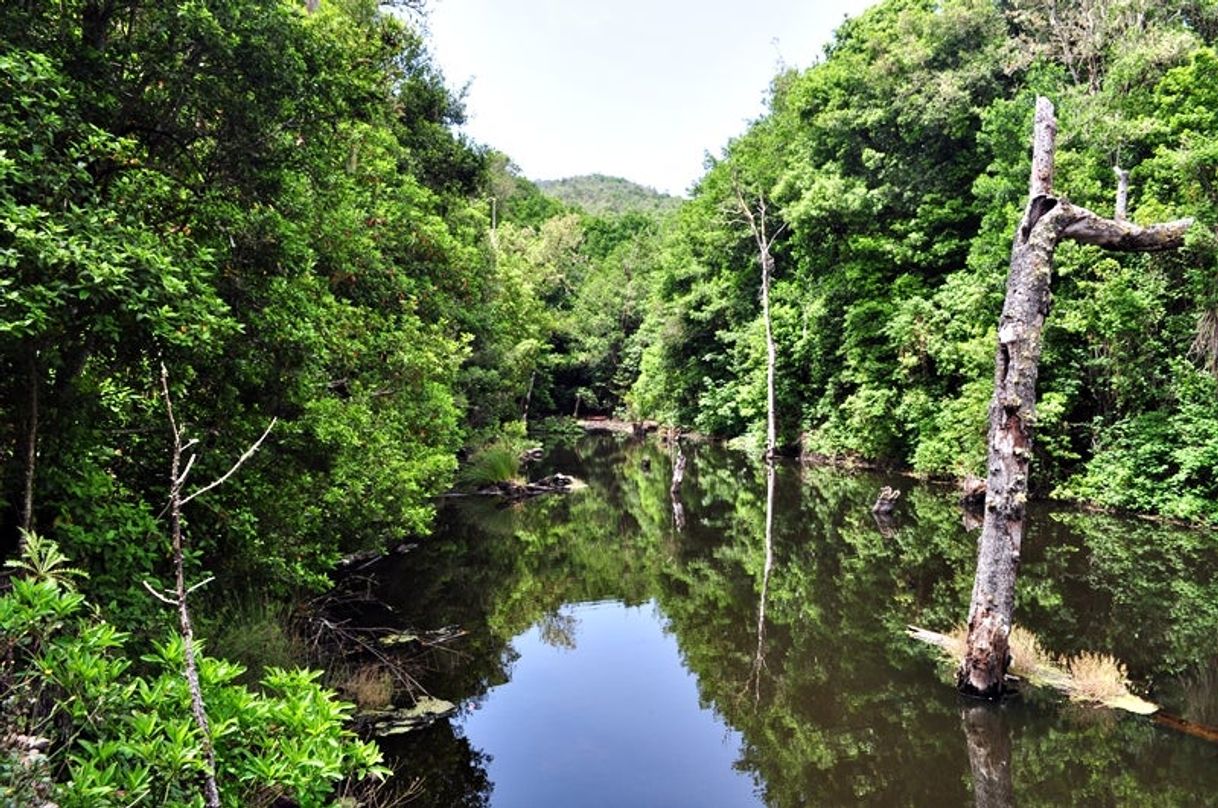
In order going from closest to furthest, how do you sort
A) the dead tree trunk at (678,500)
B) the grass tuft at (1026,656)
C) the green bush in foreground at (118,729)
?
the green bush in foreground at (118,729)
the grass tuft at (1026,656)
the dead tree trunk at (678,500)

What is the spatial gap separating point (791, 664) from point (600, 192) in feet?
383

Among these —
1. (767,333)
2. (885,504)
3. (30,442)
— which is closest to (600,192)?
(767,333)

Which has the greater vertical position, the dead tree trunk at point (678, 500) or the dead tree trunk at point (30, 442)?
the dead tree trunk at point (30, 442)

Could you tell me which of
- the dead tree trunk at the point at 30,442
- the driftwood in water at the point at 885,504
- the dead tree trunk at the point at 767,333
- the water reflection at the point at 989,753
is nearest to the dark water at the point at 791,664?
the water reflection at the point at 989,753

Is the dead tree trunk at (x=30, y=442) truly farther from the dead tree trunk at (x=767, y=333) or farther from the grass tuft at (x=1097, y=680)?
the dead tree trunk at (x=767, y=333)

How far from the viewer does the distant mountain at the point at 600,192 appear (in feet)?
346

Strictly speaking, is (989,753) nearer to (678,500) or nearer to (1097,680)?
(1097,680)

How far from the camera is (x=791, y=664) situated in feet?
26.4

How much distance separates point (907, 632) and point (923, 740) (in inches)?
111

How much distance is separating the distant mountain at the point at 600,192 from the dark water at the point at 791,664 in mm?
90788

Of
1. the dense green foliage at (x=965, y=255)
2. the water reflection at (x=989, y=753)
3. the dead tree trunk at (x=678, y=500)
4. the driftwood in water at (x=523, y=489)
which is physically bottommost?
the driftwood in water at (x=523, y=489)

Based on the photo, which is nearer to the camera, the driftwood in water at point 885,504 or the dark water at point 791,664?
the dark water at point 791,664

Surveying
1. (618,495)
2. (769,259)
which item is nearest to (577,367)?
(769,259)

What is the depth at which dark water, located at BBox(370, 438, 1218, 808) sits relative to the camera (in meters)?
5.77
